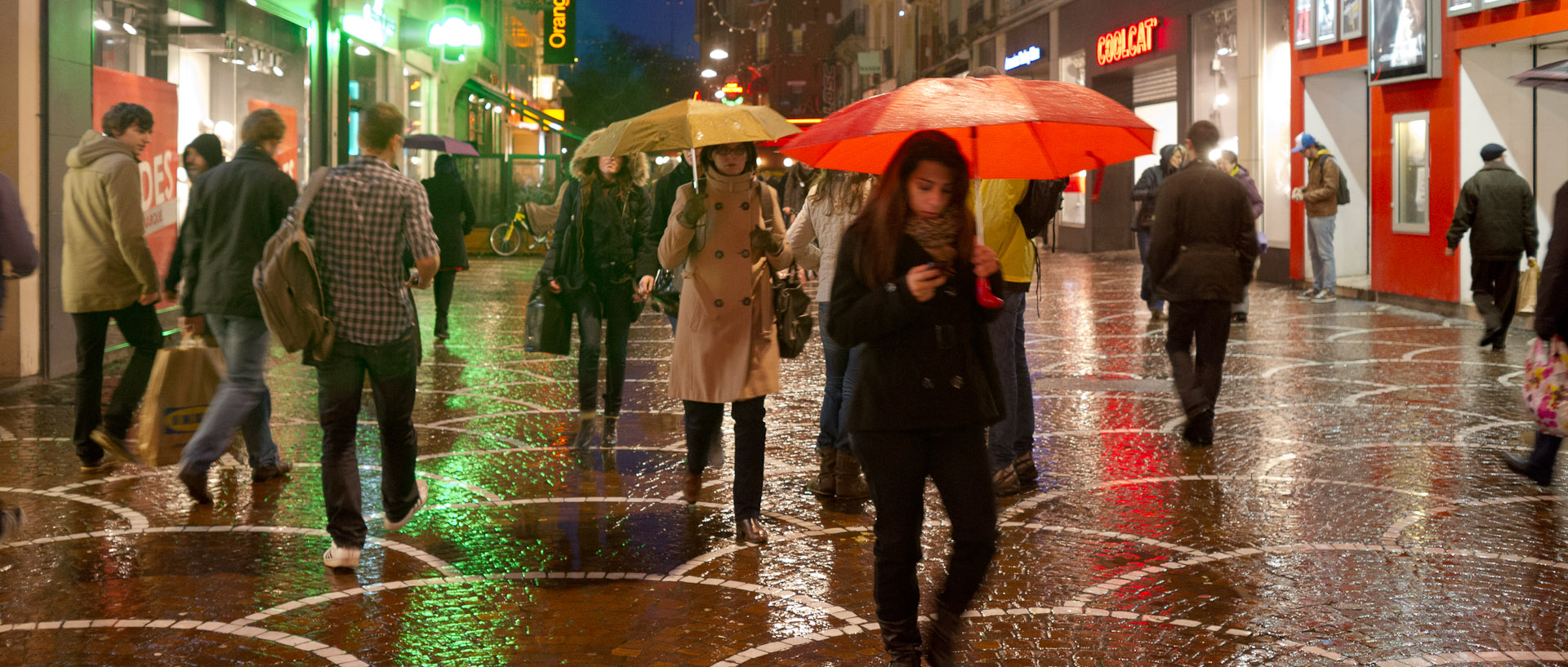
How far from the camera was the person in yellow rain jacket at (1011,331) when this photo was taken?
6629 millimetres

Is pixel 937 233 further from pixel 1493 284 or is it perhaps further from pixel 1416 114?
pixel 1416 114

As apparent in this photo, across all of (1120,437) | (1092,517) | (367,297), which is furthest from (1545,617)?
(367,297)

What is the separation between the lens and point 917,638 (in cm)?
425

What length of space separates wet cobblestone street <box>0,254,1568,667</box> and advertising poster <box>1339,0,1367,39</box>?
31.9 ft

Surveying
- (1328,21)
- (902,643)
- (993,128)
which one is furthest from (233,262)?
(1328,21)

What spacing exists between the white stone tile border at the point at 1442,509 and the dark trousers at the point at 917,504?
251cm

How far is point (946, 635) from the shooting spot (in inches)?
168

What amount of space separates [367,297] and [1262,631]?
3.49m

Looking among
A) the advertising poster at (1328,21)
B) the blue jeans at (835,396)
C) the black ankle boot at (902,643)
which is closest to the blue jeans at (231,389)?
the blue jeans at (835,396)

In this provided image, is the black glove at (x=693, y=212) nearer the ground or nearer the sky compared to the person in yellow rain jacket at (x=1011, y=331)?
nearer the sky

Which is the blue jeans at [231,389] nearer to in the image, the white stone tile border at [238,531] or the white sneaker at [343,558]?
the white stone tile border at [238,531]

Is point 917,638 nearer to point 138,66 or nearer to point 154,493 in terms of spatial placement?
point 154,493

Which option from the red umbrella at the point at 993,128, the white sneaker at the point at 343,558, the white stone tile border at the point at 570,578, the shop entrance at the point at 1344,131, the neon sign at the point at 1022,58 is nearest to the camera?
the red umbrella at the point at 993,128

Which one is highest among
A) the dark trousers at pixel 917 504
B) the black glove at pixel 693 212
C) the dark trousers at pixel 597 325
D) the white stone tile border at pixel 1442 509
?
the black glove at pixel 693 212
